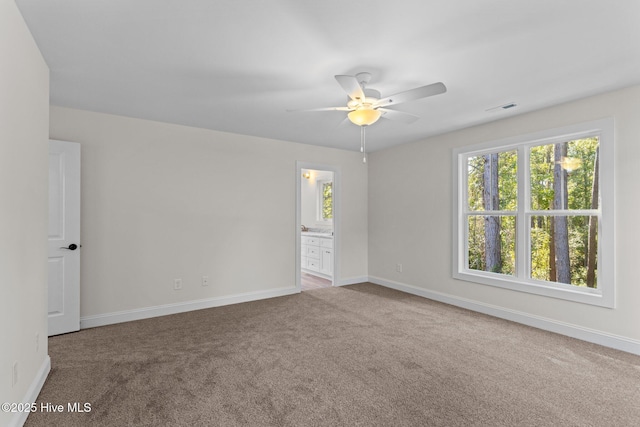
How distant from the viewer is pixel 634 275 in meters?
2.84

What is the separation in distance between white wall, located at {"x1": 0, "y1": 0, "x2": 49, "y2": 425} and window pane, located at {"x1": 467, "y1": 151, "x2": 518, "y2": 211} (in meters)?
4.57

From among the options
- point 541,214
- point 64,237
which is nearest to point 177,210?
point 64,237

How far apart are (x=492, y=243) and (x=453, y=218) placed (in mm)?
578

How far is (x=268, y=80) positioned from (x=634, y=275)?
3.72m

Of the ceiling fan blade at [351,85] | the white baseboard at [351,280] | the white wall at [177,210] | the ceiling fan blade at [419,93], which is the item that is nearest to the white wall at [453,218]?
the white baseboard at [351,280]

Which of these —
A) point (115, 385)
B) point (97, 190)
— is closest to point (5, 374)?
point (115, 385)

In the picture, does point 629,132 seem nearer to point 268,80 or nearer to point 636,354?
point 636,354

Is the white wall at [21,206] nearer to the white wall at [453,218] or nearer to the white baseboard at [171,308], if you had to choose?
the white baseboard at [171,308]

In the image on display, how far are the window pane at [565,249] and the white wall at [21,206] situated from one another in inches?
182

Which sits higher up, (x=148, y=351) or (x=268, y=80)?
(x=268, y=80)

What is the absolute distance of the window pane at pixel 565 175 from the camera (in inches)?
127

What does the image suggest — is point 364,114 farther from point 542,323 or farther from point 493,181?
point 542,323

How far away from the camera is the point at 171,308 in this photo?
3932 millimetres

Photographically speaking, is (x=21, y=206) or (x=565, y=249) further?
(x=565, y=249)
